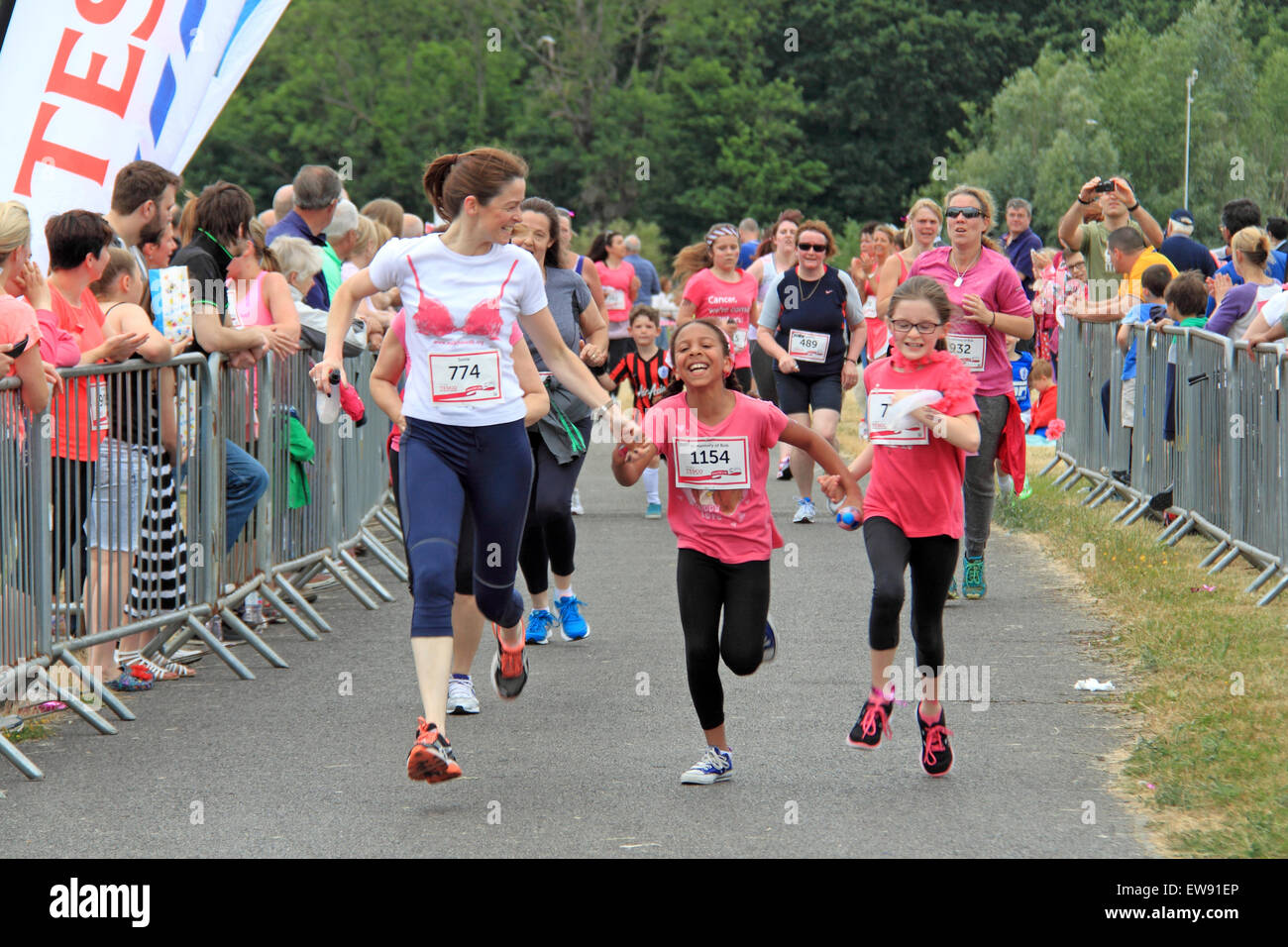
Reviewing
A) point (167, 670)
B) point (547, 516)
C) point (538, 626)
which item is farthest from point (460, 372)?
point (538, 626)

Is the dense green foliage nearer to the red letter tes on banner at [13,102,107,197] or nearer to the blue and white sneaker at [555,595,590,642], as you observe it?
the blue and white sneaker at [555,595,590,642]

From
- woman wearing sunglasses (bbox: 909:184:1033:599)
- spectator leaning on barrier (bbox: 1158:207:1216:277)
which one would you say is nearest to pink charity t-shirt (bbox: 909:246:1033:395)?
woman wearing sunglasses (bbox: 909:184:1033:599)

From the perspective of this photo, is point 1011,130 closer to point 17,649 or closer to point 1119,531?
point 1119,531

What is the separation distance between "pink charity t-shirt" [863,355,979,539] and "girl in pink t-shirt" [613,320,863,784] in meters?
0.25

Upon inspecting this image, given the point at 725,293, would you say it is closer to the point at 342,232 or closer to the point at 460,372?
the point at 342,232

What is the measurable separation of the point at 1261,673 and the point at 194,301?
4774mm

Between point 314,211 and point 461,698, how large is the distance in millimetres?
3881

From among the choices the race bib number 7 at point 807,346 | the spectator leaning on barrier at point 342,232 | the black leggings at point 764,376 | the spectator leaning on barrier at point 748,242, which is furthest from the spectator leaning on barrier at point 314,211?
the spectator leaning on barrier at point 748,242

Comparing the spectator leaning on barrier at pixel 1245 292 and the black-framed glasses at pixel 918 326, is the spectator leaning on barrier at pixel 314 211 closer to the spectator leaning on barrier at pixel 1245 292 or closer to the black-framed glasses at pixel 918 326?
the black-framed glasses at pixel 918 326

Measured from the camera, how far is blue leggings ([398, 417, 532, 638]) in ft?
19.4

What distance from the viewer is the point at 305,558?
30.9 feet

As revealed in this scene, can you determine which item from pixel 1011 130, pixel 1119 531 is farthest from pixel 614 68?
pixel 1119 531

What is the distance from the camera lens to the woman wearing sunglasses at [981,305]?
29.5ft

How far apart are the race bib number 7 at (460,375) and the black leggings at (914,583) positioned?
139 cm
